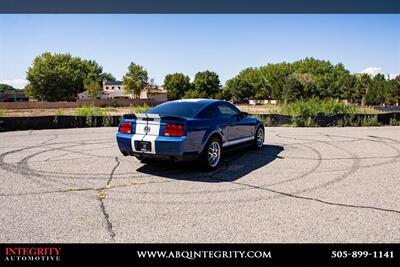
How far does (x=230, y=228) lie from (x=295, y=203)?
50.4 inches

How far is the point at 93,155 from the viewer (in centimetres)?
782

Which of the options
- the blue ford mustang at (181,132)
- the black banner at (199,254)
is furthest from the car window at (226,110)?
the black banner at (199,254)

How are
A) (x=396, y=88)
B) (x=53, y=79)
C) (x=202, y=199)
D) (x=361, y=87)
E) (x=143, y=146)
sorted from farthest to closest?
(x=361, y=87)
(x=53, y=79)
(x=396, y=88)
(x=143, y=146)
(x=202, y=199)

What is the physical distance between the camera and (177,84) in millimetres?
99375

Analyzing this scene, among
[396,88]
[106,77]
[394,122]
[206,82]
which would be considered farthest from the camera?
[106,77]

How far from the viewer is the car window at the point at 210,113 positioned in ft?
20.7

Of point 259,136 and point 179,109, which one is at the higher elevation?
point 179,109

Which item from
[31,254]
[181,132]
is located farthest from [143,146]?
[31,254]

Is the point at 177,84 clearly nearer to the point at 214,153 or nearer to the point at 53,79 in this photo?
A: the point at 53,79

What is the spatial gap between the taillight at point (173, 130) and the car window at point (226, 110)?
1602 mm

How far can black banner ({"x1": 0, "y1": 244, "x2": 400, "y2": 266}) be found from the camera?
292cm

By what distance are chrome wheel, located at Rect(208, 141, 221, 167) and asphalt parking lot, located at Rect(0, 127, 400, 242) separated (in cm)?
25

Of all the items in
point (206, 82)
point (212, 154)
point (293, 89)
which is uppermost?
point (206, 82)

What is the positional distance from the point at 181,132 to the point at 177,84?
95.3 meters
